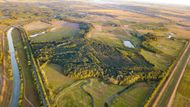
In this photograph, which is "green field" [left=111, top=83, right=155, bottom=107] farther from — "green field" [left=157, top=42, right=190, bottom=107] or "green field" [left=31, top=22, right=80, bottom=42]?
"green field" [left=31, top=22, right=80, bottom=42]

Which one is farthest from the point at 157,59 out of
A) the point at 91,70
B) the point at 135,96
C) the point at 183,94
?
the point at 135,96

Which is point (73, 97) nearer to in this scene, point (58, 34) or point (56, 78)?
point (56, 78)

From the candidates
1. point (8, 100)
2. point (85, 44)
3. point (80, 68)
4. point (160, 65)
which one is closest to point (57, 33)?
point (85, 44)

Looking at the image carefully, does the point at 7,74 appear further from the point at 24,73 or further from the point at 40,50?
the point at 40,50

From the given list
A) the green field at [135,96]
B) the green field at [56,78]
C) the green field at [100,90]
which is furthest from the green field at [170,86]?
the green field at [56,78]

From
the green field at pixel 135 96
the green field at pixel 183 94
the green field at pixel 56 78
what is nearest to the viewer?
the green field at pixel 135 96

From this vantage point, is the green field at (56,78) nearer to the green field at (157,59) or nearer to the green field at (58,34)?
the green field at (58,34)

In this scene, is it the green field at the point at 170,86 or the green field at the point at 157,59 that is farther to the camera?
the green field at the point at 157,59
